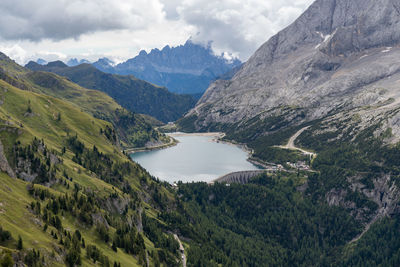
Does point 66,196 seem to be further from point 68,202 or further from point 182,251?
point 182,251

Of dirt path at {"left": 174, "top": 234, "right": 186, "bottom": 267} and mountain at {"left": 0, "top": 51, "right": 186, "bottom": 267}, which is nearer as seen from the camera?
mountain at {"left": 0, "top": 51, "right": 186, "bottom": 267}

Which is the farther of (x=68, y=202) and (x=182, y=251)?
(x=182, y=251)

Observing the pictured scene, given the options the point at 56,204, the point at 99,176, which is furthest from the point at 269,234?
the point at 56,204

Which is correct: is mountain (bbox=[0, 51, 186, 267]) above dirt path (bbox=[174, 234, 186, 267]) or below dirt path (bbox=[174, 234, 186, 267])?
above

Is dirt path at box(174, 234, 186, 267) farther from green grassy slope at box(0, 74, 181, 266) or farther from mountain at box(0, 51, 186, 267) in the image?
green grassy slope at box(0, 74, 181, 266)

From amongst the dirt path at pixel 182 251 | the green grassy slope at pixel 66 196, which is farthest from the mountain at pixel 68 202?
the dirt path at pixel 182 251

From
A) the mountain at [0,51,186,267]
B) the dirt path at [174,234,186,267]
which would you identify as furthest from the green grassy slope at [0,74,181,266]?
the dirt path at [174,234,186,267]

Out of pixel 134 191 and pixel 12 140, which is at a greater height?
pixel 12 140

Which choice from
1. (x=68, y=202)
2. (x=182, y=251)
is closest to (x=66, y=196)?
(x=68, y=202)

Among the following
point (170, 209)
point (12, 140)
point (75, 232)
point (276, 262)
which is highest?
point (12, 140)

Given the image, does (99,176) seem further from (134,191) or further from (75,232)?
(75,232)

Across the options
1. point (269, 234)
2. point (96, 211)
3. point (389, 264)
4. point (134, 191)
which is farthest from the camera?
point (269, 234)
